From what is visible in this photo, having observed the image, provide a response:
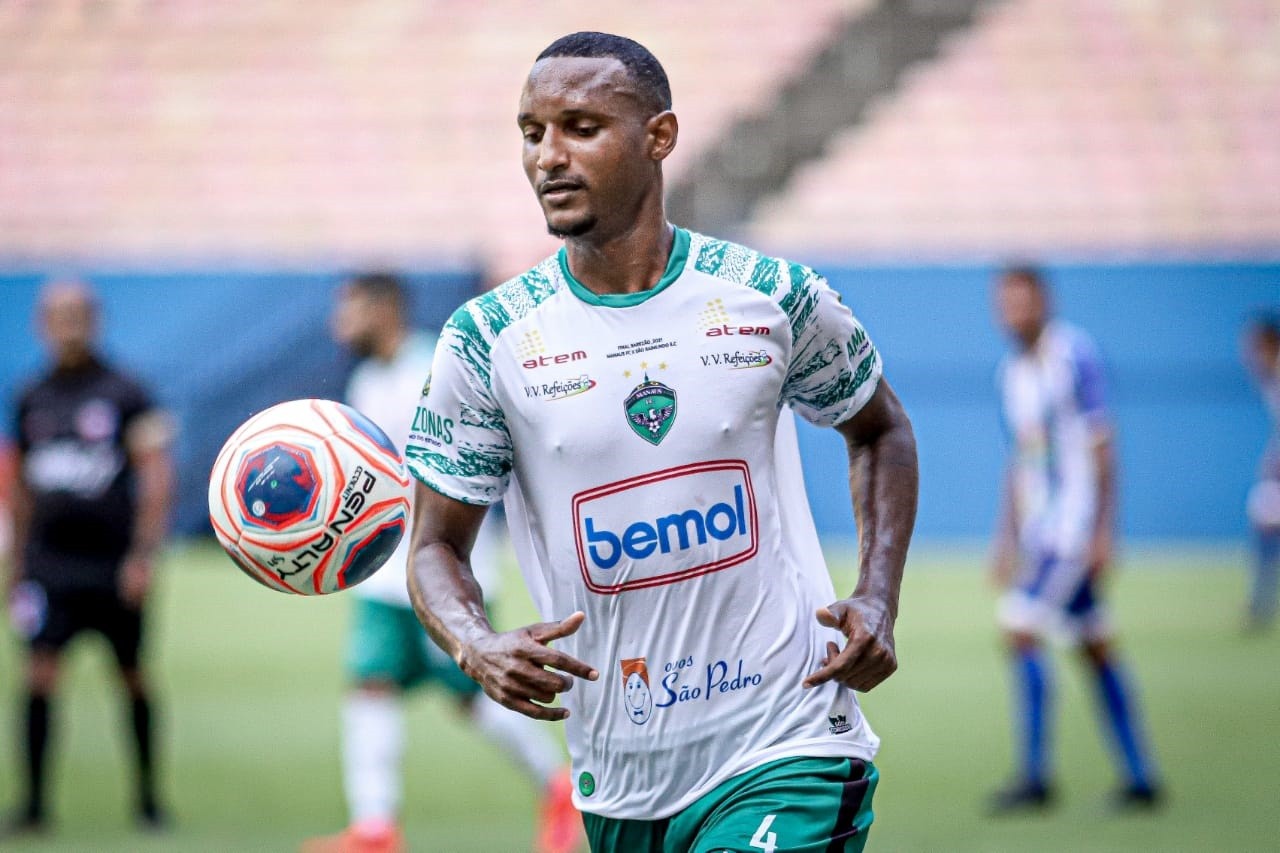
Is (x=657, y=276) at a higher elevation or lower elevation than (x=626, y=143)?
lower

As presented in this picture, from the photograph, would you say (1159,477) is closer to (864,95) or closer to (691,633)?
(864,95)

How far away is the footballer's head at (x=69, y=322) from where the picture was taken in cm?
797

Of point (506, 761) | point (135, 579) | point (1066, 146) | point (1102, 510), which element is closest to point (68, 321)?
point (135, 579)

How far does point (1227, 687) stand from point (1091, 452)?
3.46m

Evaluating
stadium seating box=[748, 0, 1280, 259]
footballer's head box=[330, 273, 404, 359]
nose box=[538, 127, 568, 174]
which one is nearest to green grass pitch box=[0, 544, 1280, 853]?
footballer's head box=[330, 273, 404, 359]

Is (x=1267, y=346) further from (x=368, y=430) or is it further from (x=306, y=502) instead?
(x=306, y=502)

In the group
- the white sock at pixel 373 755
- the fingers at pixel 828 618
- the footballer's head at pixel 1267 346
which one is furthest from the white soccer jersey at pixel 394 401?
the footballer's head at pixel 1267 346

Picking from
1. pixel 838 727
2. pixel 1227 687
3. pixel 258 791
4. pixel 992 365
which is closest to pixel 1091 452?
pixel 1227 687

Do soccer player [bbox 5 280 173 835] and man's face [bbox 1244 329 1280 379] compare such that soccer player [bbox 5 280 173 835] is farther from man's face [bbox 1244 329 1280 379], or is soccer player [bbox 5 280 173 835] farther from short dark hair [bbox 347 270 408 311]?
man's face [bbox 1244 329 1280 379]

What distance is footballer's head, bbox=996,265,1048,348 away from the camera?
8250 millimetres

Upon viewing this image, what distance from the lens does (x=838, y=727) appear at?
354cm

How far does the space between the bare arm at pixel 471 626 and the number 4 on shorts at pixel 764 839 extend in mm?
445

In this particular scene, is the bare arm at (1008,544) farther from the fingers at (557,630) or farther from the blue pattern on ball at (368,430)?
the fingers at (557,630)

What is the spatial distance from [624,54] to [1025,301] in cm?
511
